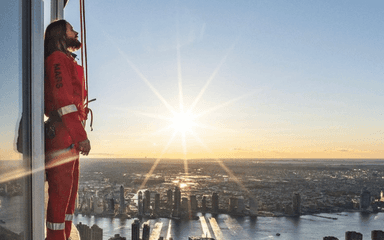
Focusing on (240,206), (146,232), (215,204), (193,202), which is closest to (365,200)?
(240,206)

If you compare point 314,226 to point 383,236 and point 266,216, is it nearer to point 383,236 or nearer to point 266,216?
point 266,216

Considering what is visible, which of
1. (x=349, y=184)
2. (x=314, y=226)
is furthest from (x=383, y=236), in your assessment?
(x=349, y=184)

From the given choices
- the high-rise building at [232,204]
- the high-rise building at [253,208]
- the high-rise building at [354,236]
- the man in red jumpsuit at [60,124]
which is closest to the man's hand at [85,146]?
the man in red jumpsuit at [60,124]

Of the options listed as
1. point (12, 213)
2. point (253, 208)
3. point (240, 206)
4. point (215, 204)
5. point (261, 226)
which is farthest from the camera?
point (215, 204)

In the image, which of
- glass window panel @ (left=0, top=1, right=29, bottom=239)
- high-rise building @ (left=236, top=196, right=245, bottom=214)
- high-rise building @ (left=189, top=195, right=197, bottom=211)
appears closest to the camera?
glass window panel @ (left=0, top=1, right=29, bottom=239)

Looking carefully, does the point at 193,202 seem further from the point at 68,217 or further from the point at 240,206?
the point at 68,217

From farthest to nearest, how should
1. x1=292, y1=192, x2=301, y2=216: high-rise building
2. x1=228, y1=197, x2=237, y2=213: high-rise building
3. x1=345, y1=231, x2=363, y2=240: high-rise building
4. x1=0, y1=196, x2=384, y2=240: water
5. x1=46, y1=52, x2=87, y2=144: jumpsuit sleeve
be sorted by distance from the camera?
x1=228, y1=197, x2=237, y2=213: high-rise building < x1=292, y1=192, x2=301, y2=216: high-rise building < x1=0, y1=196, x2=384, y2=240: water < x1=345, y1=231, x2=363, y2=240: high-rise building < x1=46, y1=52, x2=87, y2=144: jumpsuit sleeve

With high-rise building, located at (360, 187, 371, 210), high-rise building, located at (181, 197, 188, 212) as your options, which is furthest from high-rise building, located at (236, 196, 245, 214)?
high-rise building, located at (360, 187, 371, 210)

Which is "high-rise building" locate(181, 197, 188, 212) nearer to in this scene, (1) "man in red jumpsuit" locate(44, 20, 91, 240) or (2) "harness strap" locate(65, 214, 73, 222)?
(2) "harness strap" locate(65, 214, 73, 222)
